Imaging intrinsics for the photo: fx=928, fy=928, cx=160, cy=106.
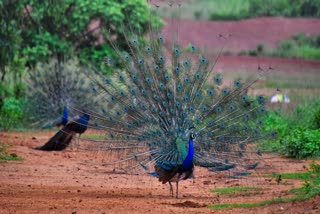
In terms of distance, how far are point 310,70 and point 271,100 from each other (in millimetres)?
8950

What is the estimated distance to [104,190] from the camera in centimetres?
1330

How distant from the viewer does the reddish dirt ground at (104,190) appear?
11.1 m

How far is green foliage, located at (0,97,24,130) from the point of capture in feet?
82.8

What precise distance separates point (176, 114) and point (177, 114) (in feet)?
0.05

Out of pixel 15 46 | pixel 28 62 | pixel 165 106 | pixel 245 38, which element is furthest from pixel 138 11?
pixel 165 106

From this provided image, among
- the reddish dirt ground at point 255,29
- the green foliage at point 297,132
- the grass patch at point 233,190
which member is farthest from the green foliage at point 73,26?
the grass patch at point 233,190

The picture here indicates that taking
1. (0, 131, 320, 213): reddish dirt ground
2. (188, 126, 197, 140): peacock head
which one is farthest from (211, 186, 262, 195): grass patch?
(188, 126, 197, 140): peacock head

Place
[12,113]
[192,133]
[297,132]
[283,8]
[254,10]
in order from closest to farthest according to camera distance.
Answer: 1. [192,133]
2. [297,132]
3. [12,113]
4. [283,8]
5. [254,10]

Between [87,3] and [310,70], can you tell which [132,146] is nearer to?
[87,3]

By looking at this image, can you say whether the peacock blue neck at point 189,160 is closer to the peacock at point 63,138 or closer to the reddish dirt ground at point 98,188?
the reddish dirt ground at point 98,188

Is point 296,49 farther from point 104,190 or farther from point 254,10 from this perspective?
point 104,190

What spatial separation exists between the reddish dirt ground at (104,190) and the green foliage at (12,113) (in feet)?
23.1

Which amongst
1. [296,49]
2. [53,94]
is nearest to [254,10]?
[296,49]

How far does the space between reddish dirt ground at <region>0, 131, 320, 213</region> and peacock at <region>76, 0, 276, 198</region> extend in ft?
1.56
